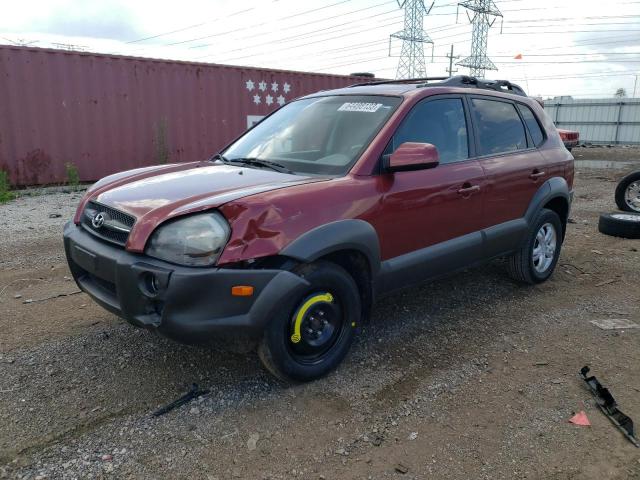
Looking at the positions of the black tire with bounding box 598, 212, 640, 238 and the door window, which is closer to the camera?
the door window

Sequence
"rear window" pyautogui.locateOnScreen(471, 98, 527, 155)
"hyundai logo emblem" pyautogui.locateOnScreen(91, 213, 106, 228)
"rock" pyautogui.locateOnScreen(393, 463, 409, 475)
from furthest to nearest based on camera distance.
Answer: "rear window" pyautogui.locateOnScreen(471, 98, 527, 155) → "hyundai logo emblem" pyautogui.locateOnScreen(91, 213, 106, 228) → "rock" pyautogui.locateOnScreen(393, 463, 409, 475)

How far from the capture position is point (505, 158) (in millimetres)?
4281

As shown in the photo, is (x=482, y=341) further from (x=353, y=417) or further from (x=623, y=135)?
(x=623, y=135)

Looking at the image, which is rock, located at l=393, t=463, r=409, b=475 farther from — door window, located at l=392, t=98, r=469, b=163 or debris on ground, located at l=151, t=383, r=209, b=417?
door window, located at l=392, t=98, r=469, b=163

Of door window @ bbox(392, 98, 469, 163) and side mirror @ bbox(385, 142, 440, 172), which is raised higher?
door window @ bbox(392, 98, 469, 163)

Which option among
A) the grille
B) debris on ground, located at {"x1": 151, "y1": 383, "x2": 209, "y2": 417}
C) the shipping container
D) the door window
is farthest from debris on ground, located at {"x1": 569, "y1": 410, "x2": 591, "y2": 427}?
the shipping container

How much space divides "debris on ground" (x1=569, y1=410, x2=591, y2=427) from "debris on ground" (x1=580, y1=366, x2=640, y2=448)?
131 millimetres

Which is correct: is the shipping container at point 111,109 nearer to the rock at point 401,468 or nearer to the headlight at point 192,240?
the headlight at point 192,240

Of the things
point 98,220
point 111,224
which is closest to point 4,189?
point 98,220

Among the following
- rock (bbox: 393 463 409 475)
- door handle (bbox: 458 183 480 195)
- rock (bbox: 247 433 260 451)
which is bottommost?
rock (bbox: 393 463 409 475)

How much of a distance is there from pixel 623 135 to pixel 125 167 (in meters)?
23.5

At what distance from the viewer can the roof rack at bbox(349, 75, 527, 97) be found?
164 inches

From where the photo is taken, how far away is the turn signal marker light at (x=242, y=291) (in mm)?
2596

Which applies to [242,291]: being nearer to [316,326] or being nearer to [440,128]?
[316,326]
